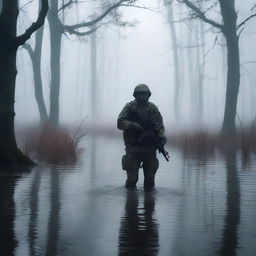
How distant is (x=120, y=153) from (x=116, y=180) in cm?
719

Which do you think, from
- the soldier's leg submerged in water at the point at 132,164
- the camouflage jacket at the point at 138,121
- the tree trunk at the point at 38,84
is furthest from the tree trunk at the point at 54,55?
the camouflage jacket at the point at 138,121

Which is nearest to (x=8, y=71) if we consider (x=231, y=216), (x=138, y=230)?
(x=231, y=216)

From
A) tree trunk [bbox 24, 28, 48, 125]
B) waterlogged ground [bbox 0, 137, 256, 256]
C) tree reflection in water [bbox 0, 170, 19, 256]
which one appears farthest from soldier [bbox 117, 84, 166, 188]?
tree trunk [bbox 24, 28, 48, 125]

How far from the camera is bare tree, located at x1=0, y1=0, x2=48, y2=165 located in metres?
11.6

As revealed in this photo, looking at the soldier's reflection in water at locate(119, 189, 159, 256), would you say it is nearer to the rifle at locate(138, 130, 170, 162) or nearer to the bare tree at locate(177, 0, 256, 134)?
the rifle at locate(138, 130, 170, 162)

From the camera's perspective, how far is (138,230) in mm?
5938

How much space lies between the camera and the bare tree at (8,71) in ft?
38.2

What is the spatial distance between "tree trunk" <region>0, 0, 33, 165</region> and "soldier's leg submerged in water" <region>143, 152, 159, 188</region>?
3.39 m

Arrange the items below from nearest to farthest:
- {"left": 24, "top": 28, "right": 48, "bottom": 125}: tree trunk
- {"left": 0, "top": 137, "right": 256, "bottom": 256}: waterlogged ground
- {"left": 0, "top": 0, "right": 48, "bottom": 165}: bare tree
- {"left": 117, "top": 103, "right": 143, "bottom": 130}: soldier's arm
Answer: {"left": 0, "top": 137, "right": 256, "bottom": 256}: waterlogged ground → {"left": 117, "top": 103, "right": 143, "bottom": 130}: soldier's arm → {"left": 0, "top": 0, "right": 48, "bottom": 165}: bare tree → {"left": 24, "top": 28, "right": 48, "bottom": 125}: tree trunk

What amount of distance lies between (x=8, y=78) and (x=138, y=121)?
392cm

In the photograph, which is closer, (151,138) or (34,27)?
(151,138)

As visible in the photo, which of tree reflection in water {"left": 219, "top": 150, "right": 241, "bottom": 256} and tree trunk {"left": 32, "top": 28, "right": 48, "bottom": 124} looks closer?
tree reflection in water {"left": 219, "top": 150, "right": 241, "bottom": 256}

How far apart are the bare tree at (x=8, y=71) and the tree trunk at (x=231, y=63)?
10013 millimetres

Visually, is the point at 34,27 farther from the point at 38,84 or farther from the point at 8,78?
the point at 38,84
